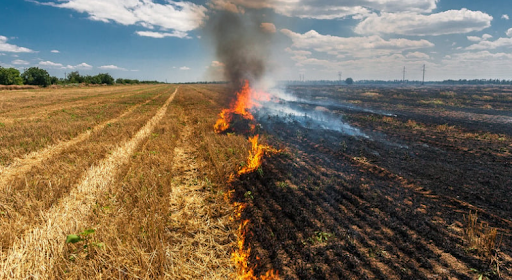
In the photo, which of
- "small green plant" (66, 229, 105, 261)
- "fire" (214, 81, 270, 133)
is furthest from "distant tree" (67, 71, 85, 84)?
"small green plant" (66, 229, 105, 261)

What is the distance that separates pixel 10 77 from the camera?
59.7m

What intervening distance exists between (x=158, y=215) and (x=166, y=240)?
0.86 meters

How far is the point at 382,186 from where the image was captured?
798cm

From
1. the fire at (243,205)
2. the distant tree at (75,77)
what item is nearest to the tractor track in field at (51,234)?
the fire at (243,205)

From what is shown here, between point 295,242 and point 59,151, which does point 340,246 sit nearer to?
point 295,242

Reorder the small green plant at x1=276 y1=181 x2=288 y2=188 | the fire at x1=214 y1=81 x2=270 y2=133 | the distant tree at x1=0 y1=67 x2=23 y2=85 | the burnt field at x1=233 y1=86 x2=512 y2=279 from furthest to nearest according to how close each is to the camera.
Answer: the distant tree at x1=0 y1=67 x2=23 y2=85 < the fire at x1=214 y1=81 x2=270 y2=133 < the small green plant at x1=276 y1=181 x2=288 y2=188 < the burnt field at x1=233 y1=86 x2=512 y2=279

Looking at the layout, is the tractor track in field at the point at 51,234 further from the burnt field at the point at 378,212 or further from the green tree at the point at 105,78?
the green tree at the point at 105,78

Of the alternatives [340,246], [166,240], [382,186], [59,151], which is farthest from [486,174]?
[59,151]

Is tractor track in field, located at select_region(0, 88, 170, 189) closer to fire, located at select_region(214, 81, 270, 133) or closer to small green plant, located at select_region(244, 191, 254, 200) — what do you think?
small green plant, located at select_region(244, 191, 254, 200)

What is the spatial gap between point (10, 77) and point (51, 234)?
8398 centimetres

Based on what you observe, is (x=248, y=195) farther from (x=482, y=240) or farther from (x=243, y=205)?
(x=482, y=240)

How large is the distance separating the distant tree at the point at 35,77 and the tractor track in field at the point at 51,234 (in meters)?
85.5

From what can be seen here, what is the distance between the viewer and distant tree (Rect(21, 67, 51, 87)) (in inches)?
2638

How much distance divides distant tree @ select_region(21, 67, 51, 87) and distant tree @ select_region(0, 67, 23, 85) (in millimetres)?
1764
